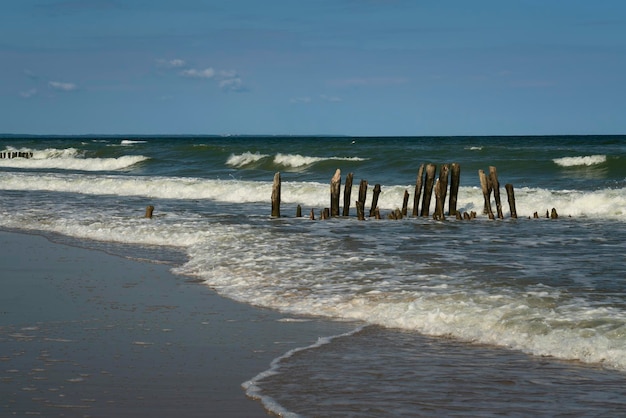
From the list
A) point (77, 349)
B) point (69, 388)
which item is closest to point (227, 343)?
point (77, 349)

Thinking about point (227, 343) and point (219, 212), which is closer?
point (227, 343)

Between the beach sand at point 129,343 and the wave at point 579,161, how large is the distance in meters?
30.7

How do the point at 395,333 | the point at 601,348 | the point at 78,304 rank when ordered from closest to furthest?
the point at 601,348, the point at 395,333, the point at 78,304

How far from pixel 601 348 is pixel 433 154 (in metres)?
42.5

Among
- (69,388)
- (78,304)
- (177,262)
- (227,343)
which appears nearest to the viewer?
(69,388)

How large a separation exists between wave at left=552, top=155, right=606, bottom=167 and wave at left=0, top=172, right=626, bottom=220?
13130 millimetres

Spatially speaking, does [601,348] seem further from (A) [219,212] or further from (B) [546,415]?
(A) [219,212]

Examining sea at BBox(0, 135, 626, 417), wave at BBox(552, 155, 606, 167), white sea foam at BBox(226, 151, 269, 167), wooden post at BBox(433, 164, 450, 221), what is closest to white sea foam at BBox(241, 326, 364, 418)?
sea at BBox(0, 135, 626, 417)

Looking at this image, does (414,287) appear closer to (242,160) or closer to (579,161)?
(579,161)

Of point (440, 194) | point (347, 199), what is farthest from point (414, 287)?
point (347, 199)

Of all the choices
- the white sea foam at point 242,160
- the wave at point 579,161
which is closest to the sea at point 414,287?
the wave at point 579,161

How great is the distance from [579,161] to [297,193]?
17255 millimetres

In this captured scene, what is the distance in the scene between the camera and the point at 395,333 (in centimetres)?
900

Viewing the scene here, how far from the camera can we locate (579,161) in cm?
4056
